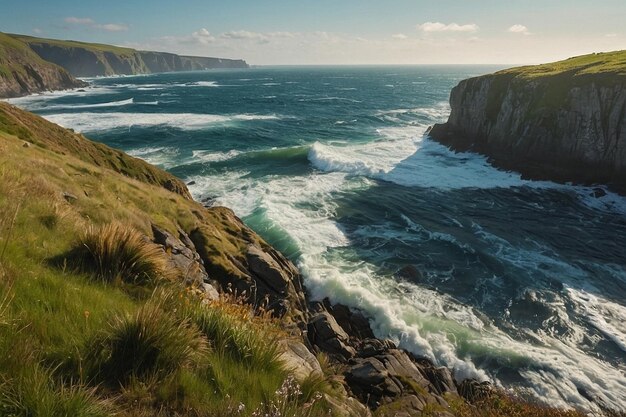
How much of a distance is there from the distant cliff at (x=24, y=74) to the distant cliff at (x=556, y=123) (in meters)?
115

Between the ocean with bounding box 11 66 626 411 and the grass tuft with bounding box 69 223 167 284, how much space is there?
39.3 ft

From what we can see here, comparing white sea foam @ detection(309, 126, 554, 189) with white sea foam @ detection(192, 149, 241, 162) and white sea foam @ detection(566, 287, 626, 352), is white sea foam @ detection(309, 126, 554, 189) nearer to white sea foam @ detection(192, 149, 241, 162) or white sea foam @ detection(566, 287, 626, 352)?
white sea foam @ detection(192, 149, 241, 162)

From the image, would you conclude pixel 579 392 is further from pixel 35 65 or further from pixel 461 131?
pixel 35 65

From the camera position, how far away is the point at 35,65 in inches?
4774

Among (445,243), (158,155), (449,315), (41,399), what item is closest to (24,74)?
(158,155)

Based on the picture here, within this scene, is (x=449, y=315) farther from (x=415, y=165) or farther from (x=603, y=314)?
(x=415, y=165)

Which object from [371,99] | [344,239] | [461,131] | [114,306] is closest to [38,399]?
[114,306]

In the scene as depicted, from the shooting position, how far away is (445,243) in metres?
25.0

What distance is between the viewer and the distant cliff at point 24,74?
10387 centimetres

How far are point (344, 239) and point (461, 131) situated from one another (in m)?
36.5

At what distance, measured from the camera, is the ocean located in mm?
15492

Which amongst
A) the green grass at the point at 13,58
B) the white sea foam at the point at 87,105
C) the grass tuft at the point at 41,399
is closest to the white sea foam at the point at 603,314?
the grass tuft at the point at 41,399

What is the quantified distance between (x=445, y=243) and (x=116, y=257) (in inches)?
874

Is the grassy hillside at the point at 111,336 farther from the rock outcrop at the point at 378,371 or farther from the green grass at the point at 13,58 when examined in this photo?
the green grass at the point at 13,58
